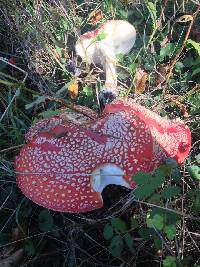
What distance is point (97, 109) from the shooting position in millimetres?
3461

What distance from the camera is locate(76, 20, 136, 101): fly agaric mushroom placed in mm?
3541

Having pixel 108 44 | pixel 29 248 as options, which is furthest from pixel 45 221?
pixel 108 44

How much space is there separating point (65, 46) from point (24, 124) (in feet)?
3.58

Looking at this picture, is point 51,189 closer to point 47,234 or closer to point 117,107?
point 47,234

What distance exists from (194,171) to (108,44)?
1572mm

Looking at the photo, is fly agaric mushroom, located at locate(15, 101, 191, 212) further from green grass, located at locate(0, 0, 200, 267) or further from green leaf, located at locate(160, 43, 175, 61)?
green leaf, located at locate(160, 43, 175, 61)

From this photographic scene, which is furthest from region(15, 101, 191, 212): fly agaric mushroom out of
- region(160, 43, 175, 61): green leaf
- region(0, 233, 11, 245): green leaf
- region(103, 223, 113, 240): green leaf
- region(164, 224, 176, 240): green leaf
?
region(160, 43, 175, 61): green leaf

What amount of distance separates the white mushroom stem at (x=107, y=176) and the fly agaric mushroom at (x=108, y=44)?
1.01 m

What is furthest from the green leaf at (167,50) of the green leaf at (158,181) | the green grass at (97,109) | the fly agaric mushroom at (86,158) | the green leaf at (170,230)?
the green leaf at (170,230)

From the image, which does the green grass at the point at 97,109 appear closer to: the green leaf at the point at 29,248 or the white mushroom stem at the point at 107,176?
the green leaf at the point at 29,248

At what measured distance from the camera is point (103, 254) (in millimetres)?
2754

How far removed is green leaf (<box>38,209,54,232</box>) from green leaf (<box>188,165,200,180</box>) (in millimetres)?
1146

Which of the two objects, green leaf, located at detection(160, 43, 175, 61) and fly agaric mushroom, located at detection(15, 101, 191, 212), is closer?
fly agaric mushroom, located at detection(15, 101, 191, 212)

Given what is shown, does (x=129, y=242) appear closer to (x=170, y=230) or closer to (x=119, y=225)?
(x=119, y=225)
